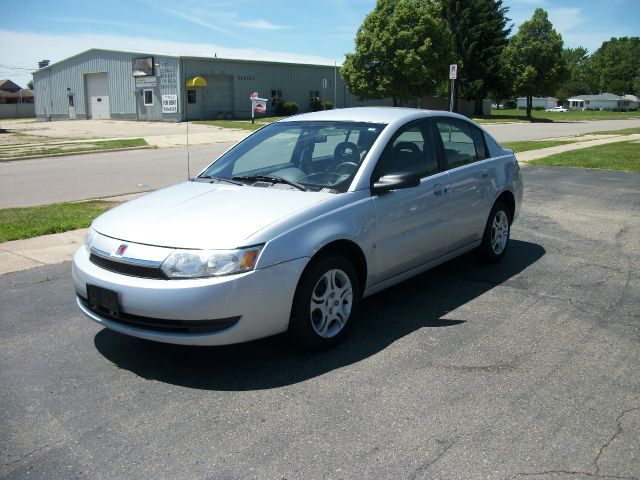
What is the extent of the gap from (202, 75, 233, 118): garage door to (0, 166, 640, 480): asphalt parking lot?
44.6 m

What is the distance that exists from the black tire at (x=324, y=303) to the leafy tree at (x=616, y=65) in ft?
505

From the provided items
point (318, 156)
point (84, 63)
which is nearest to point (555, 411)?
point (318, 156)

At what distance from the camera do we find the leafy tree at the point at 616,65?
14288 centimetres

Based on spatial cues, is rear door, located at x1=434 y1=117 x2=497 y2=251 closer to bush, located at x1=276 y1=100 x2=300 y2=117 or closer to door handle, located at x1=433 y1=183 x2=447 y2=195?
door handle, located at x1=433 y1=183 x2=447 y2=195

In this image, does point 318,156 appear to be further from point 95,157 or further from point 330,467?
point 95,157

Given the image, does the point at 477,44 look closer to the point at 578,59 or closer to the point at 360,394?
the point at 360,394

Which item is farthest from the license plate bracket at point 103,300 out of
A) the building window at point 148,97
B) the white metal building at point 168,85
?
the building window at point 148,97

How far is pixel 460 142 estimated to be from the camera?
19.9 ft

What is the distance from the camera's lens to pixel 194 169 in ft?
55.0

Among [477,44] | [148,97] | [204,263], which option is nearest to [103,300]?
[204,263]

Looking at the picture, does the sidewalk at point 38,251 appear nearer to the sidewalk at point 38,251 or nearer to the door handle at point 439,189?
the sidewalk at point 38,251

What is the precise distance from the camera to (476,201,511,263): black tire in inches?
252

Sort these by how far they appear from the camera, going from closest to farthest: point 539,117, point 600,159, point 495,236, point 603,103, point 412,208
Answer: point 412,208, point 495,236, point 600,159, point 539,117, point 603,103

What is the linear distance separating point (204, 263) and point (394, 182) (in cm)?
161
